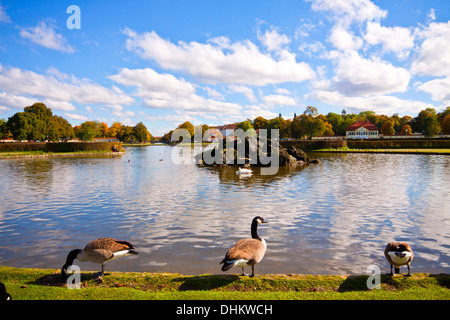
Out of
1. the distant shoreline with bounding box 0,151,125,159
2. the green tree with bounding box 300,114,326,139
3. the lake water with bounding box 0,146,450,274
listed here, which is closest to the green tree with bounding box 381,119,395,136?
the green tree with bounding box 300,114,326,139

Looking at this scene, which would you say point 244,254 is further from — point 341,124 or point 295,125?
point 341,124

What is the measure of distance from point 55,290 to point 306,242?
9.64 metres

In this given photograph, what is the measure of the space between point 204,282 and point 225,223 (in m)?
8.05

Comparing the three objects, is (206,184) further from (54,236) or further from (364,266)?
(364,266)

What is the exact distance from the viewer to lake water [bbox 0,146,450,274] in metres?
11.0

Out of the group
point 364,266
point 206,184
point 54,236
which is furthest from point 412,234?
point 206,184

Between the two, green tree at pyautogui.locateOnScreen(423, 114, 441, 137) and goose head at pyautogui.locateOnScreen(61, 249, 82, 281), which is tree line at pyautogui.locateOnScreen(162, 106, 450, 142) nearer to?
green tree at pyautogui.locateOnScreen(423, 114, 441, 137)

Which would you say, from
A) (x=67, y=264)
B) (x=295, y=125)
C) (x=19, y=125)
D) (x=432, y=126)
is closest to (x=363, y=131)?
(x=432, y=126)

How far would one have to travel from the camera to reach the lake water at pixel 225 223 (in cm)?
1096

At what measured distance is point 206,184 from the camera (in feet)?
102

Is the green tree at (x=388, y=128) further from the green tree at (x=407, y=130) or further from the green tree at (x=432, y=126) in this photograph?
the green tree at (x=432, y=126)

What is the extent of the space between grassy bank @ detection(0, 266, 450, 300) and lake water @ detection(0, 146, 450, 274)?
5.91 feet

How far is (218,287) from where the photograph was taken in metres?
7.84

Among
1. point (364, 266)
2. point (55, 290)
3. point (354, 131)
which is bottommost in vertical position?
point (364, 266)
